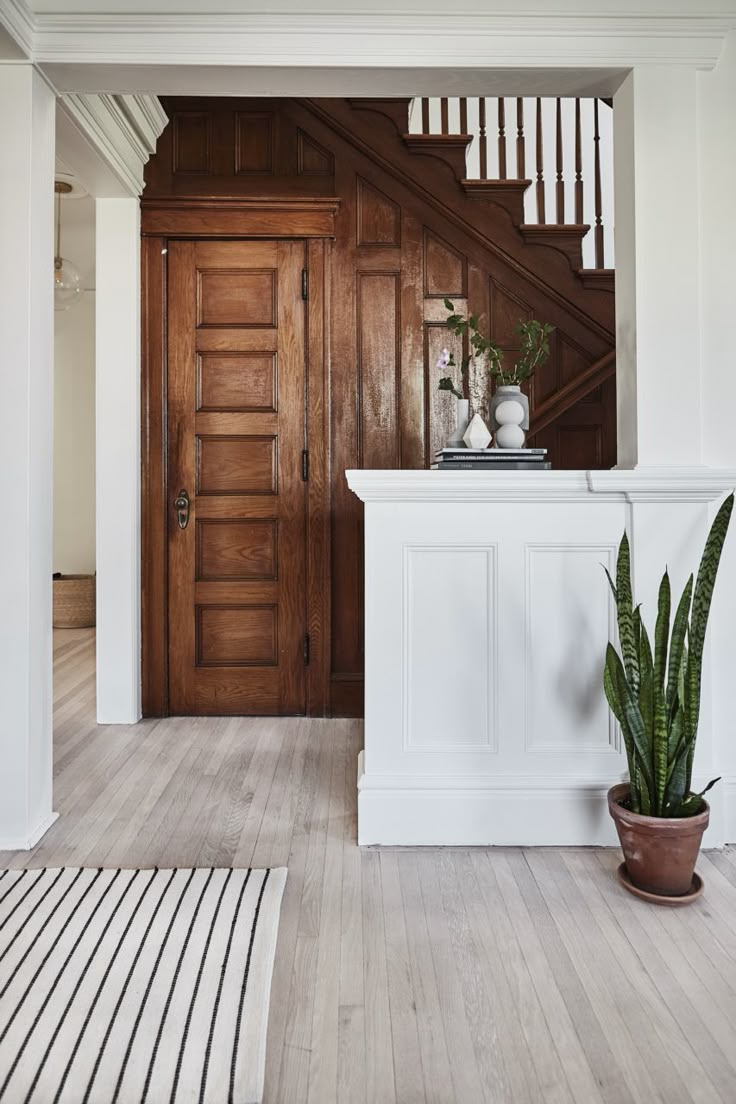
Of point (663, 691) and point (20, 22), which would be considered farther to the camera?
point (20, 22)

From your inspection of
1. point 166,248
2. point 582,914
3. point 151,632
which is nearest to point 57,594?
point 151,632

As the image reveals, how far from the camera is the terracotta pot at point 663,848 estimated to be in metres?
1.75

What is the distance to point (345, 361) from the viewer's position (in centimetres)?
344

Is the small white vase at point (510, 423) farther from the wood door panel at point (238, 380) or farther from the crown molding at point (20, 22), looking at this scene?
the crown molding at point (20, 22)

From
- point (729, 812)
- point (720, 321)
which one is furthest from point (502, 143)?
point (729, 812)

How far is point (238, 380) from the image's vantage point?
343 centimetres

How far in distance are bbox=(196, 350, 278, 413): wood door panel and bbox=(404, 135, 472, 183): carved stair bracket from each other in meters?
1.10

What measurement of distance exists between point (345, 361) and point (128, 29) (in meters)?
1.56

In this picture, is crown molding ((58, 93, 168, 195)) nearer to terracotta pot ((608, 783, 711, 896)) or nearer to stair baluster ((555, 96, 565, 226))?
stair baluster ((555, 96, 565, 226))

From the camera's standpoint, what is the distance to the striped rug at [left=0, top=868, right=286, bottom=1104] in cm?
121

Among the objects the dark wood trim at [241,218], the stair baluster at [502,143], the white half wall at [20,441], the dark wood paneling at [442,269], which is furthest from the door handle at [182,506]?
the stair baluster at [502,143]

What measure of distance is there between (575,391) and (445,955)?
7.99ft

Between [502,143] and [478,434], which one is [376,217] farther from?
[478,434]

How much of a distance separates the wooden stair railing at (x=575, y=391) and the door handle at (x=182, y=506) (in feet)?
5.12
